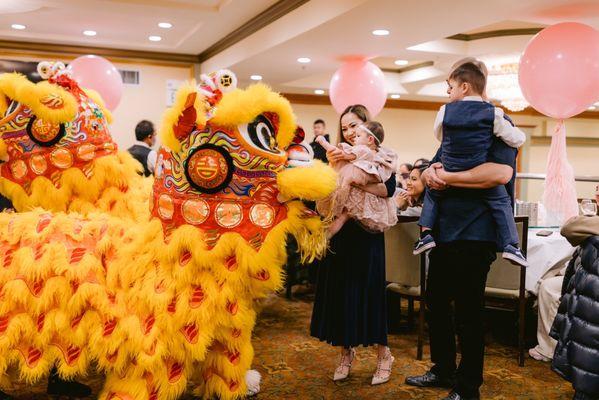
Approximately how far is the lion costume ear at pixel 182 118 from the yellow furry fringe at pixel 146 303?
296mm

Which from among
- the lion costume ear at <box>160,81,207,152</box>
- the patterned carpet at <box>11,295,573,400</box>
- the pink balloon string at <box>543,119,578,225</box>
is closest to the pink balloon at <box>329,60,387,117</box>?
the pink balloon string at <box>543,119,578,225</box>

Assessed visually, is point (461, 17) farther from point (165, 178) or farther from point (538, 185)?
point (538, 185)

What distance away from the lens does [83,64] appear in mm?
6445

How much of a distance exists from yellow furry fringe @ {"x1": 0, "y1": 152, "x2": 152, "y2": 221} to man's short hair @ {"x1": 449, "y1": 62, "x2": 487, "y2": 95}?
145 centimetres

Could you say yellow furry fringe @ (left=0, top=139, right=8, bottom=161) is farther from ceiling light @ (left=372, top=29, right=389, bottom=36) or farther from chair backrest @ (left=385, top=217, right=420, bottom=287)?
ceiling light @ (left=372, top=29, right=389, bottom=36)

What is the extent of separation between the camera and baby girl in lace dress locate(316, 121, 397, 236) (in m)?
2.45

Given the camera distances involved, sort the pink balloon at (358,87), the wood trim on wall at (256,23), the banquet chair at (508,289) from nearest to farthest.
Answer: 1. the banquet chair at (508,289)
2. the wood trim on wall at (256,23)
3. the pink balloon at (358,87)

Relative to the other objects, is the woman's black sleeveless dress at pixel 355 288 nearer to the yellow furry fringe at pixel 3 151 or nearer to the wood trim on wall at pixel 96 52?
the yellow furry fringe at pixel 3 151

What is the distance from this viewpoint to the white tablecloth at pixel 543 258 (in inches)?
127

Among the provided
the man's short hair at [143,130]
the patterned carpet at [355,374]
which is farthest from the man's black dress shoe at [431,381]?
the man's short hair at [143,130]

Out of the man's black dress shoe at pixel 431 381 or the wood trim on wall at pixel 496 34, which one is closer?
the man's black dress shoe at pixel 431 381

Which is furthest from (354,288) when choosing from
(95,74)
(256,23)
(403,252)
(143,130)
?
(95,74)

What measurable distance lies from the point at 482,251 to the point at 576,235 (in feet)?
1.30

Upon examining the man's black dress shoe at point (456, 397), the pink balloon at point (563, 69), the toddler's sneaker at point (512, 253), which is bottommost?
the man's black dress shoe at point (456, 397)
